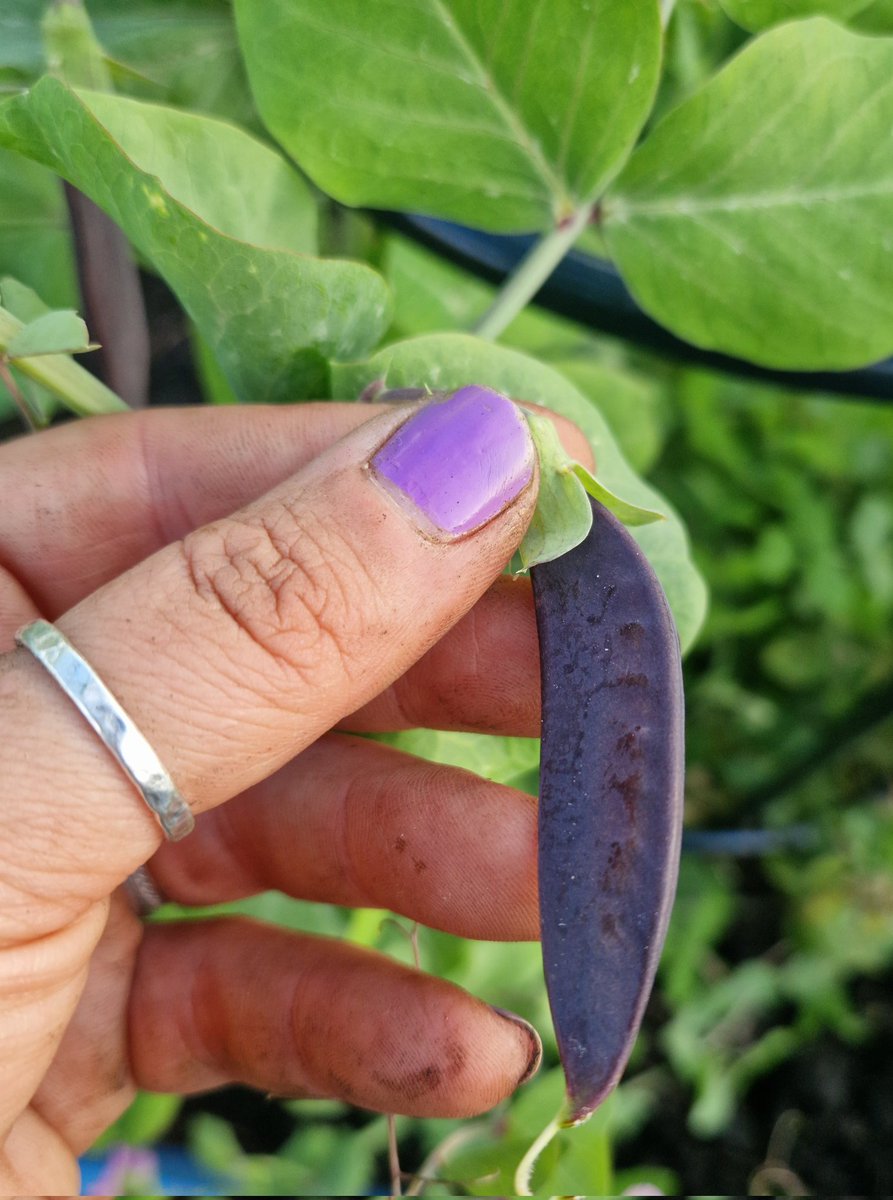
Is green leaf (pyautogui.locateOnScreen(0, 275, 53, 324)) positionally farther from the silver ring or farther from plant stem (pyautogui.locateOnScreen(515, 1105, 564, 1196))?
plant stem (pyautogui.locateOnScreen(515, 1105, 564, 1196))

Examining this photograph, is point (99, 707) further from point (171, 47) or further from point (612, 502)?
point (171, 47)

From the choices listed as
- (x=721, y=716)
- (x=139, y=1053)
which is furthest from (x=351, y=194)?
(x=721, y=716)

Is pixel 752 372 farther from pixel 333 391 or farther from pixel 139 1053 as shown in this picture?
pixel 139 1053

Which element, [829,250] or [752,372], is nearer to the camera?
[829,250]

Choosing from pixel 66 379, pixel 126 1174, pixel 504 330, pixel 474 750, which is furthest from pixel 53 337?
pixel 126 1174

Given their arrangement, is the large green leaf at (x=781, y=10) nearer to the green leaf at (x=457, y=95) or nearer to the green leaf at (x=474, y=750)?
the green leaf at (x=457, y=95)

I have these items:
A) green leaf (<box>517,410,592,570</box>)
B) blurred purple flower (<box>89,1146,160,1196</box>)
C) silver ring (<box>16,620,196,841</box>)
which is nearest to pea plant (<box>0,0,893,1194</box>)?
green leaf (<box>517,410,592,570</box>)

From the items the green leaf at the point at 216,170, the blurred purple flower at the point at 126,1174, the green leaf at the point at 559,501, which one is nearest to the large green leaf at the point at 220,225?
the green leaf at the point at 216,170
